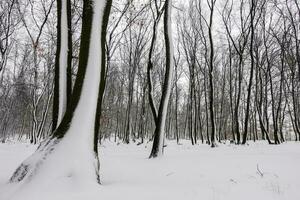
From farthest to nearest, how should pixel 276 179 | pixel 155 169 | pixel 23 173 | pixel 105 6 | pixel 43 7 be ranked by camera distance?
pixel 43 7 < pixel 155 169 < pixel 276 179 < pixel 105 6 < pixel 23 173

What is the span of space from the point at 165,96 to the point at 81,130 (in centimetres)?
524

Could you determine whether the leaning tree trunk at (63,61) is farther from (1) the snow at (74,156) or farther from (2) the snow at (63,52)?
(1) the snow at (74,156)

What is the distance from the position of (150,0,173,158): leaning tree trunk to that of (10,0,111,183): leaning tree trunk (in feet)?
14.9

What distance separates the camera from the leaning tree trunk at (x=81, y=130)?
4.28 meters

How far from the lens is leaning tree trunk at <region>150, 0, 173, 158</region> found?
9.28m

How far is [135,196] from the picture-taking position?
397 cm

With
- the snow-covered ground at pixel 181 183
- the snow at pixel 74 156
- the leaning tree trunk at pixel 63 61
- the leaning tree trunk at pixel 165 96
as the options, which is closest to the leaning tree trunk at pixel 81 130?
the snow at pixel 74 156

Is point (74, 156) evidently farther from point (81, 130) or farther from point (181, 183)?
point (181, 183)

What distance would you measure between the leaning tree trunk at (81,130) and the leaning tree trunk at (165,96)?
4536mm

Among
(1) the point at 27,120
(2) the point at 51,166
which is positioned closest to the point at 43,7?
(2) the point at 51,166

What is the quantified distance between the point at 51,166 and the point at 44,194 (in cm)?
63

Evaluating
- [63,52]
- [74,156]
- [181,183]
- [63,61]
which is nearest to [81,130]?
[74,156]

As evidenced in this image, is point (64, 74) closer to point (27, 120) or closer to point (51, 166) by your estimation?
point (51, 166)

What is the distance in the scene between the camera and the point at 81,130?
4723 mm
